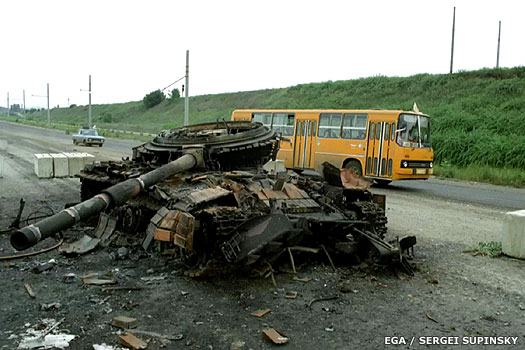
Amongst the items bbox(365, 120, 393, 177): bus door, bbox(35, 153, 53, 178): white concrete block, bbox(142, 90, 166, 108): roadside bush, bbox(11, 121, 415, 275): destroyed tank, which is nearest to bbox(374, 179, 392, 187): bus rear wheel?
bbox(365, 120, 393, 177): bus door

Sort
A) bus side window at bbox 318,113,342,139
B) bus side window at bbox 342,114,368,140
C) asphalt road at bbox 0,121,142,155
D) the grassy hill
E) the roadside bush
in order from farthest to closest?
the roadside bush → asphalt road at bbox 0,121,142,155 → the grassy hill → bus side window at bbox 318,113,342,139 → bus side window at bbox 342,114,368,140

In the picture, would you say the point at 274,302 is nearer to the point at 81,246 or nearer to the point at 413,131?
the point at 81,246

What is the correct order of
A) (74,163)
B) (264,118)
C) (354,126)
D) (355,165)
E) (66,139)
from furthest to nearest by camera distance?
1. (66,139)
2. (264,118)
3. (355,165)
4. (354,126)
5. (74,163)

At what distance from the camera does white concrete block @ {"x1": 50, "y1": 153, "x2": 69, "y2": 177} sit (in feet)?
58.4

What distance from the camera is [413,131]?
1762cm

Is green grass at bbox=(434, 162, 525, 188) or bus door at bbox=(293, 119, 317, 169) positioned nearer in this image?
bus door at bbox=(293, 119, 317, 169)

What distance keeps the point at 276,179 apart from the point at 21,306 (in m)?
3.98

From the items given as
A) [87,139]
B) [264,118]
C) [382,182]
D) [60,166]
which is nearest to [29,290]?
[60,166]

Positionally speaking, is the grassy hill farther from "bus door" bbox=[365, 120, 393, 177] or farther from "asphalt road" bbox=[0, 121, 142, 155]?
"asphalt road" bbox=[0, 121, 142, 155]

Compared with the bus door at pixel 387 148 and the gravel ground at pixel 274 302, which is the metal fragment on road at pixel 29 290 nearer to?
the gravel ground at pixel 274 302

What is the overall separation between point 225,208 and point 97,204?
1508 mm

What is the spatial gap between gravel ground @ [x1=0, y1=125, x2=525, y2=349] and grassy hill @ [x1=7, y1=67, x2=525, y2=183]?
1787cm

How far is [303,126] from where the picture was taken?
2031 centimetres

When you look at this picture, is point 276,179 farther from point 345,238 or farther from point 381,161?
point 381,161
